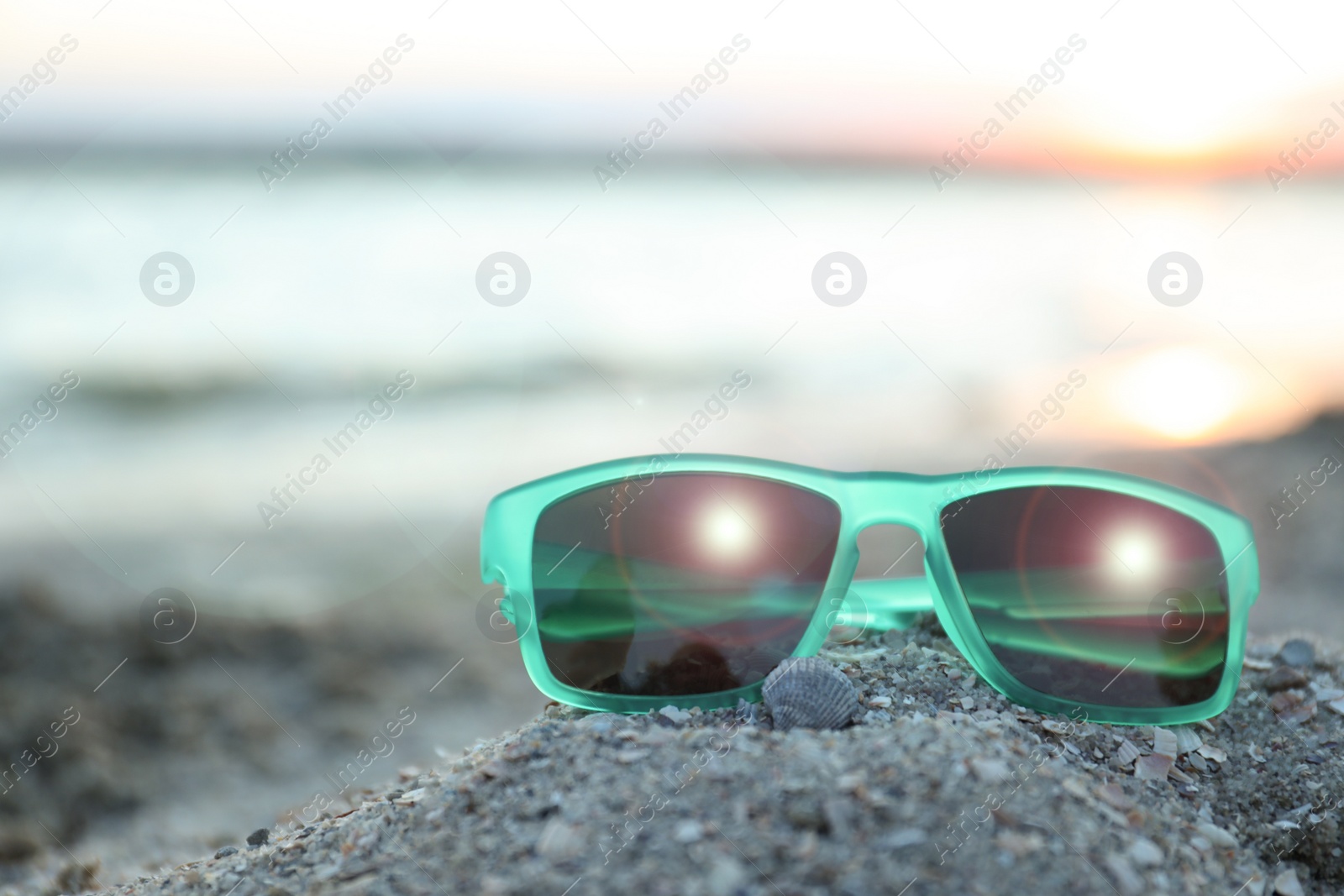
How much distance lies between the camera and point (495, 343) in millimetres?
8633

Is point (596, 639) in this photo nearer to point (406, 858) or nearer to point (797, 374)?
point (406, 858)

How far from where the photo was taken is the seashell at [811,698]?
157cm

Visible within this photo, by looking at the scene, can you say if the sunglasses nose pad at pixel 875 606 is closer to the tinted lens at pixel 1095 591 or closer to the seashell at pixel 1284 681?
the tinted lens at pixel 1095 591

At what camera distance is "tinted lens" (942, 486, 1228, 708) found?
1843 mm

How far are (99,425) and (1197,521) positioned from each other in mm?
7553

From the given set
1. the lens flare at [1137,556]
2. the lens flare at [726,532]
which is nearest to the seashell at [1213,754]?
the lens flare at [1137,556]

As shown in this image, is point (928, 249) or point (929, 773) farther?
point (928, 249)

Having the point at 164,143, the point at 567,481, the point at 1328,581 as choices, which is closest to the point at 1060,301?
the point at 1328,581

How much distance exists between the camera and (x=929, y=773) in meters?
1.30

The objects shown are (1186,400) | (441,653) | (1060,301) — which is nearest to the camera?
(441,653)

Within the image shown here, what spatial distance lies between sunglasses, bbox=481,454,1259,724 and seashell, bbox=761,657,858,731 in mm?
219

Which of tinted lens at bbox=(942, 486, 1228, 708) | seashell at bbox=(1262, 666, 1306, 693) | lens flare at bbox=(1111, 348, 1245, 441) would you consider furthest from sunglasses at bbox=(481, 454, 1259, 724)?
lens flare at bbox=(1111, 348, 1245, 441)

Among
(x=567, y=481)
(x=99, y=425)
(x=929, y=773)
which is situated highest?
(x=929, y=773)

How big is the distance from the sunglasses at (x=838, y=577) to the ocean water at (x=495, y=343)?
2614 millimetres
